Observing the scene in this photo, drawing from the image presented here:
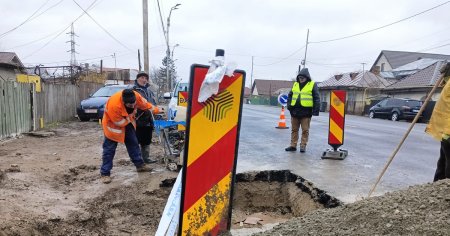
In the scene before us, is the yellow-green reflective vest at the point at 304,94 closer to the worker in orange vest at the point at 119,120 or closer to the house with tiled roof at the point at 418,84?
the worker in orange vest at the point at 119,120

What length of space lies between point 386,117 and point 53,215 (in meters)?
26.3

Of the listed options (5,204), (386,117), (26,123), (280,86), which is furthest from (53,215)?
(280,86)

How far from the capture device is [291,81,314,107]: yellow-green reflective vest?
27.0ft

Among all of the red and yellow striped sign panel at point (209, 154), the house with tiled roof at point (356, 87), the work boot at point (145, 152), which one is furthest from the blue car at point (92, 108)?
the house with tiled roof at point (356, 87)

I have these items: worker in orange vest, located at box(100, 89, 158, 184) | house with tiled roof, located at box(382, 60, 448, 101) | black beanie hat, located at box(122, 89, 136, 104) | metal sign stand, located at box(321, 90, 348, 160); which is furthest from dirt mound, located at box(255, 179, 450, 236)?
house with tiled roof, located at box(382, 60, 448, 101)

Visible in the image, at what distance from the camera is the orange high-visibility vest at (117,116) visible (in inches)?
252

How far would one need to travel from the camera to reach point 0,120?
10922 mm

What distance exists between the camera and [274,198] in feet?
19.1

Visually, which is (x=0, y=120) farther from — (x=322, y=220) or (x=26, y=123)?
(x=322, y=220)

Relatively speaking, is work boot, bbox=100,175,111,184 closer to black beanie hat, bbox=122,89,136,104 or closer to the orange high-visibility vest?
the orange high-visibility vest

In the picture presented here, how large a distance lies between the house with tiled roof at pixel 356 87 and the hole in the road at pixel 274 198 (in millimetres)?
31375

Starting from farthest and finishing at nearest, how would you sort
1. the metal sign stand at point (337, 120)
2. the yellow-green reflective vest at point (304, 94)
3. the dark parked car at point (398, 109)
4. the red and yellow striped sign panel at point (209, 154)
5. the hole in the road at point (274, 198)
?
1. the dark parked car at point (398, 109)
2. the yellow-green reflective vest at point (304, 94)
3. the metal sign stand at point (337, 120)
4. the hole in the road at point (274, 198)
5. the red and yellow striped sign panel at point (209, 154)

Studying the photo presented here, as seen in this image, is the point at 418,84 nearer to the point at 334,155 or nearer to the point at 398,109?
the point at 398,109

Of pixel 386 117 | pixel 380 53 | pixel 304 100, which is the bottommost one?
pixel 386 117
